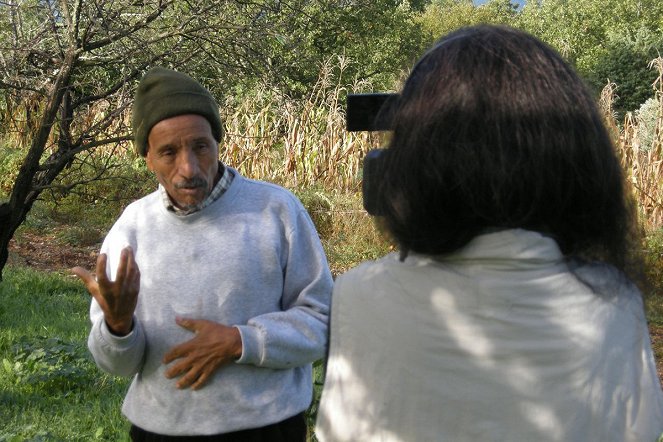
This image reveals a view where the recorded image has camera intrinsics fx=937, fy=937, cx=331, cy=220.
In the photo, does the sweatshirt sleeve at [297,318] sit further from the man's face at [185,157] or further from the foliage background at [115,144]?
the foliage background at [115,144]

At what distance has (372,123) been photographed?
5.81 feet

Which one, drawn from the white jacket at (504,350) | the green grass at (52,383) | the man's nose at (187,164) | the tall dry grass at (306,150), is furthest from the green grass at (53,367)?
the tall dry grass at (306,150)

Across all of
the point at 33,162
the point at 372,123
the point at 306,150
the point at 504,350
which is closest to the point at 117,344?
the point at 372,123

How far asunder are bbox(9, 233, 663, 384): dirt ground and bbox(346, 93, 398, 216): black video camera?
8143 mm

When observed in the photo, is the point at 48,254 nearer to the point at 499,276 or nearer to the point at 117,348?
the point at 117,348

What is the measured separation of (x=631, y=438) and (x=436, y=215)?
471 mm

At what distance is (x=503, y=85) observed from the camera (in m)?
1.42

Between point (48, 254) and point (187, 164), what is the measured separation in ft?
27.6

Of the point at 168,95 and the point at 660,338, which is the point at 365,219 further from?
the point at 168,95

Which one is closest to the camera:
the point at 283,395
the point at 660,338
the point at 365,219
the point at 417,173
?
the point at 417,173

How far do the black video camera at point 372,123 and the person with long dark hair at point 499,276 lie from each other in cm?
2

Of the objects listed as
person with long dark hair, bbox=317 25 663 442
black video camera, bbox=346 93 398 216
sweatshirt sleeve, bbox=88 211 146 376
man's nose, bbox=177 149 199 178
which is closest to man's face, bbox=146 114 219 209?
man's nose, bbox=177 149 199 178

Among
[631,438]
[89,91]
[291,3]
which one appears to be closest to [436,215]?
[631,438]

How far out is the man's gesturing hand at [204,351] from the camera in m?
2.28
